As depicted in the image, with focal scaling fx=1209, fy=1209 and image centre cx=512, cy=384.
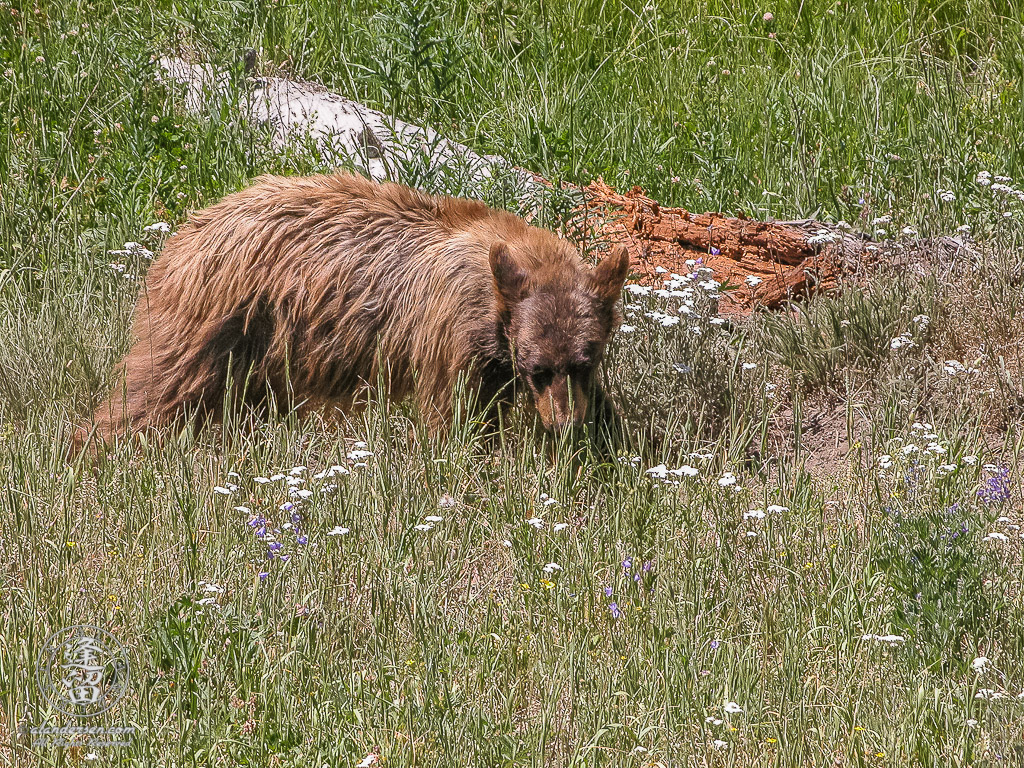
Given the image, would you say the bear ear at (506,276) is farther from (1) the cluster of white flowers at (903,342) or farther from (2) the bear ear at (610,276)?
(1) the cluster of white flowers at (903,342)

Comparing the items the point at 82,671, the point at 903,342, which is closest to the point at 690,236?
the point at 903,342

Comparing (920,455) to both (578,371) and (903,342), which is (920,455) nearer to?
(903,342)

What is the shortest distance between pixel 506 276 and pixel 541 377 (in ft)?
1.50

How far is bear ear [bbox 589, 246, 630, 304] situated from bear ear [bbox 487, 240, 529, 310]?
0.33m

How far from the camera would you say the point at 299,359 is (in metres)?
5.54

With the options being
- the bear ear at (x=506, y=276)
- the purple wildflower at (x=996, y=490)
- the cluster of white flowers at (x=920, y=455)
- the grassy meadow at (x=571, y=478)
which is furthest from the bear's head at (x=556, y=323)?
the purple wildflower at (x=996, y=490)

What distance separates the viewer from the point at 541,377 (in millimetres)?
5191

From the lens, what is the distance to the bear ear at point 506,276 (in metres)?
5.07

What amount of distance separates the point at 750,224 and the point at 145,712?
185 inches

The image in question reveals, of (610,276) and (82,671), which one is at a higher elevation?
(610,276)

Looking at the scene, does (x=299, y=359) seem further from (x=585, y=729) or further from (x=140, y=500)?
(x=585, y=729)

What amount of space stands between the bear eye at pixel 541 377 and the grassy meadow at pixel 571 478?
0.24 m

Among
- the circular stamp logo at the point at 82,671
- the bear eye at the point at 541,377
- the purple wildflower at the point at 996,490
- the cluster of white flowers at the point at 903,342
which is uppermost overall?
the cluster of white flowers at the point at 903,342

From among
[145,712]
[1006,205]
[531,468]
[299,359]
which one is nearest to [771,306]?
[1006,205]
